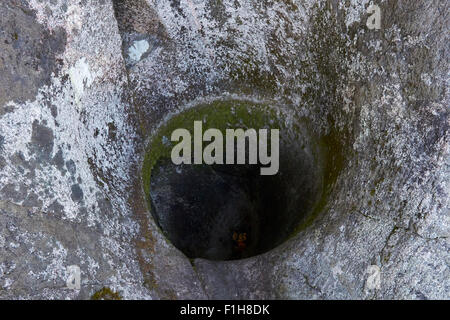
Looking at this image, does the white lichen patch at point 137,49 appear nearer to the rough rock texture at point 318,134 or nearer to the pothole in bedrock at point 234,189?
the rough rock texture at point 318,134

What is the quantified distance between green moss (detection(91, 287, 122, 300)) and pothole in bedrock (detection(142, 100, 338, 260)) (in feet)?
2.06

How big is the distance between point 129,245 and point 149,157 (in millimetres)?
645

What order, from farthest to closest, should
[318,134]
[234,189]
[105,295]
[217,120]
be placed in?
[234,189]
[217,120]
[318,134]
[105,295]

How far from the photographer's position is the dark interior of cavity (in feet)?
7.34

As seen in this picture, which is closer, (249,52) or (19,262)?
(19,262)

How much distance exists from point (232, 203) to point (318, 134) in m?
1.13

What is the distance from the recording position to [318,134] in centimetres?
201

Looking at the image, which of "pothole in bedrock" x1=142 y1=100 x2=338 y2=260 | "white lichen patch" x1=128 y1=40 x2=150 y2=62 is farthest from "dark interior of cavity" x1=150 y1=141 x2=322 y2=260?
"white lichen patch" x1=128 y1=40 x2=150 y2=62

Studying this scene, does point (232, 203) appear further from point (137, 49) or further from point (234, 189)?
point (137, 49)

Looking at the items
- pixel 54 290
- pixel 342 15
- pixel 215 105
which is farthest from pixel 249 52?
pixel 54 290

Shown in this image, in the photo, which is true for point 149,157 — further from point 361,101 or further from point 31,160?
point 361,101

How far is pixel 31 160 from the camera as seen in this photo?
144 centimetres

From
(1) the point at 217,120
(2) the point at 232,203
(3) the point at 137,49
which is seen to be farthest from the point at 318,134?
(2) the point at 232,203

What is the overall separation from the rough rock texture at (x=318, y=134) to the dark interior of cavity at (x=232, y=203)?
341mm
